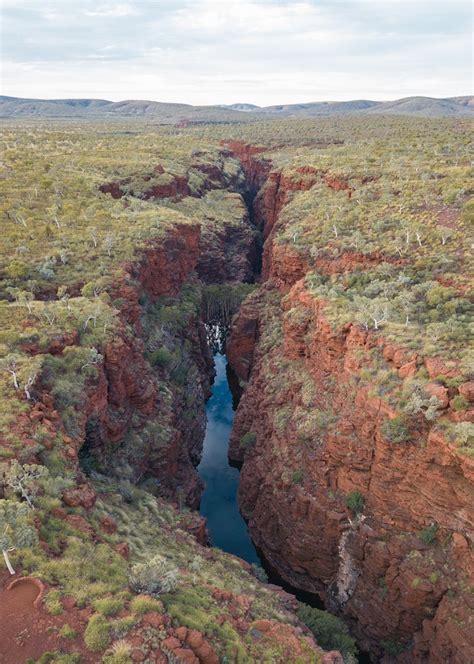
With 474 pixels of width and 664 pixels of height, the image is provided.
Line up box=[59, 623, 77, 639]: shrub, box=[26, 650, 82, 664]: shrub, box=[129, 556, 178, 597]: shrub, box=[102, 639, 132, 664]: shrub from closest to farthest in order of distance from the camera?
box=[26, 650, 82, 664]: shrub, box=[102, 639, 132, 664]: shrub, box=[59, 623, 77, 639]: shrub, box=[129, 556, 178, 597]: shrub

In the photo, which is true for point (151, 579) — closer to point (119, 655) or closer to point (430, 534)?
point (119, 655)

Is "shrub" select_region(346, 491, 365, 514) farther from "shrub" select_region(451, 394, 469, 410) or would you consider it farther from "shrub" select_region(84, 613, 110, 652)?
"shrub" select_region(84, 613, 110, 652)

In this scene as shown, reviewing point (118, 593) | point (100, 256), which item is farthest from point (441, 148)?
point (118, 593)

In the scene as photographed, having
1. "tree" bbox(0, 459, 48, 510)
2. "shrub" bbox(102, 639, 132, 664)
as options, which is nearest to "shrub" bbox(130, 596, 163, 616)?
"shrub" bbox(102, 639, 132, 664)

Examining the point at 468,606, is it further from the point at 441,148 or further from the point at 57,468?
the point at 441,148

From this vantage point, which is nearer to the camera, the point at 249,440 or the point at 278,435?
the point at 278,435

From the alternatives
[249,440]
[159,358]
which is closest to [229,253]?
[159,358]
